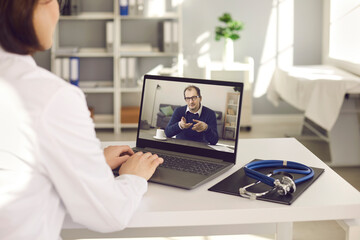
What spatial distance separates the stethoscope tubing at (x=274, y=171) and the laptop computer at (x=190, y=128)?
0.07m

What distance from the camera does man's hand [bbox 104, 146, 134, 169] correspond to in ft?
4.71

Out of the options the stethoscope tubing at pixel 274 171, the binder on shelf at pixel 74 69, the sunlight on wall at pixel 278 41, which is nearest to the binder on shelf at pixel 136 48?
the binder on shelf at pixel 74 69

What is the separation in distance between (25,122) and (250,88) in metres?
4.07

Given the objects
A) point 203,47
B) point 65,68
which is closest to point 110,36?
point 65,68

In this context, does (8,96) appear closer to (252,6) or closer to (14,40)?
(14,40)

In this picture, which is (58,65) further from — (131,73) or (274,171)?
(274,171)

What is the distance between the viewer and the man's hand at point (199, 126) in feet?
4.92

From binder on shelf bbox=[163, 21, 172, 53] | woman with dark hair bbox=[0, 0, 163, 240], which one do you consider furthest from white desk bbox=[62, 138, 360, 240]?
binder on shelf bbox=[163, 21, 172, 53]

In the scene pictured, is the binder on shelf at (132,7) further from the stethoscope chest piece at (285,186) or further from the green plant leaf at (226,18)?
the stethoscope chest piece at (285,186)

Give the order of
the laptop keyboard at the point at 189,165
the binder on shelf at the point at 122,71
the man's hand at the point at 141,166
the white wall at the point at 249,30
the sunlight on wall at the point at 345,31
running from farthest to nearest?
the white wall at the point at 249,30 → the binder on shelf at the point at 122,71 → the sunlight on wall at the point at 345,31 → the laptop keyboard at the point at 189,165 → the man's hand at the point at 141,166

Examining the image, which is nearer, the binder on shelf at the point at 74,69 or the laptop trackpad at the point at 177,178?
the laptop trackpad at the point at 177,178

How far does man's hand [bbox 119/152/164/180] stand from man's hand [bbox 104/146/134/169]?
99mm

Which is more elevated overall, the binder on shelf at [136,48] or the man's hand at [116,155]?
the binder on shelf at [136,48]

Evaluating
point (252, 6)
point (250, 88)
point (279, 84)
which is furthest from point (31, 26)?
point (252, 6)
